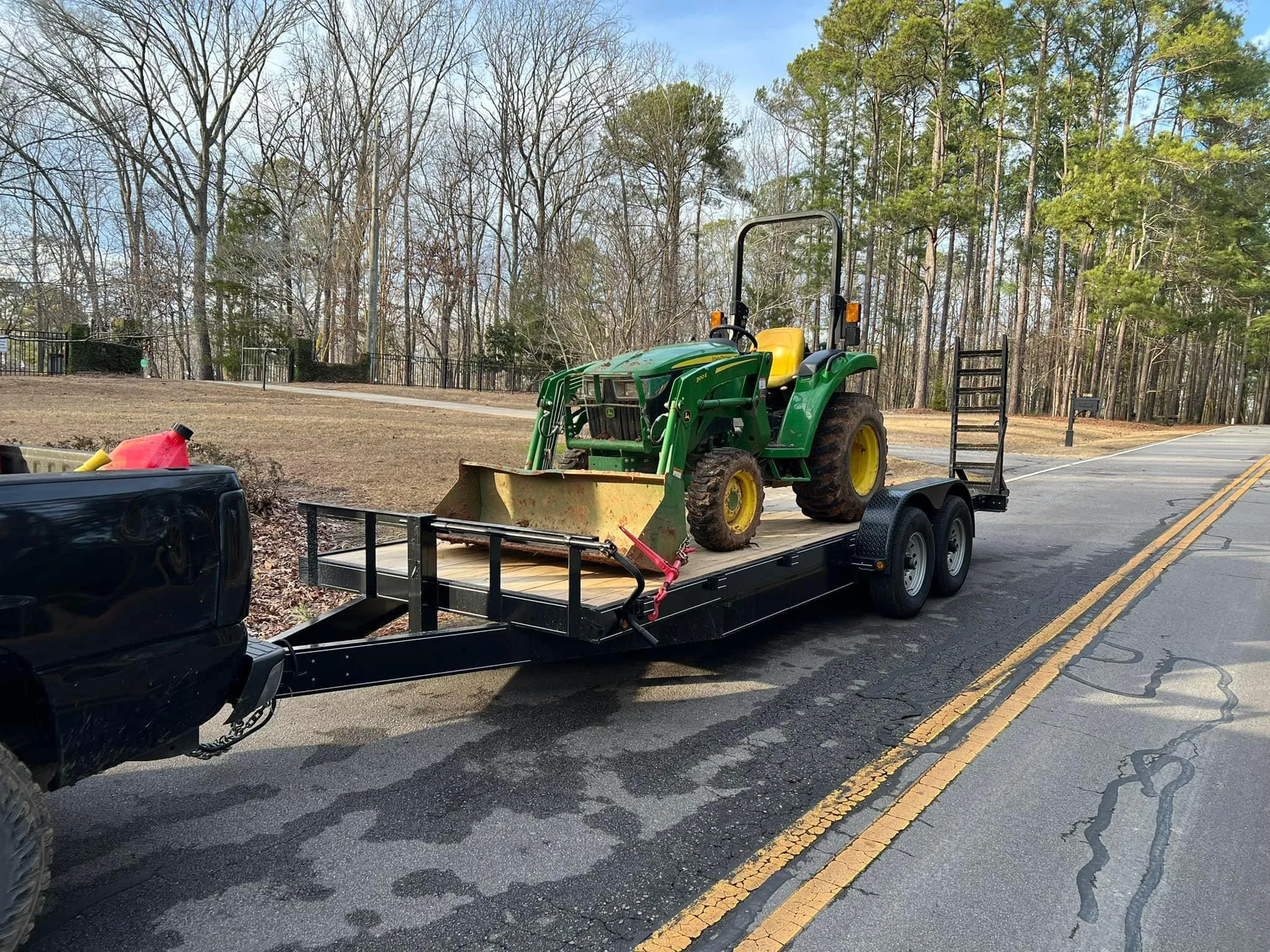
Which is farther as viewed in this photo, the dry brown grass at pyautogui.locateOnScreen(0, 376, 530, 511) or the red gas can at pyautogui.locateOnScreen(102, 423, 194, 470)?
the dry brown grass at pyautogui.locateOnScreen(0, 376, 530, 511)

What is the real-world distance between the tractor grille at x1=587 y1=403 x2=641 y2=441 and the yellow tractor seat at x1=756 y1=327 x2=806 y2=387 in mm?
1671

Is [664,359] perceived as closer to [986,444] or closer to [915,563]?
[915,563]

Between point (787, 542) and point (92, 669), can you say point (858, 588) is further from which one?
point (92, 669)

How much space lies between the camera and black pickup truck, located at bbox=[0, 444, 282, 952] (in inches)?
88.9

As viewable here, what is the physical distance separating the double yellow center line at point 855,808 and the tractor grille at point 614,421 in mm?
2605

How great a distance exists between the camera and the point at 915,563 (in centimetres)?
661

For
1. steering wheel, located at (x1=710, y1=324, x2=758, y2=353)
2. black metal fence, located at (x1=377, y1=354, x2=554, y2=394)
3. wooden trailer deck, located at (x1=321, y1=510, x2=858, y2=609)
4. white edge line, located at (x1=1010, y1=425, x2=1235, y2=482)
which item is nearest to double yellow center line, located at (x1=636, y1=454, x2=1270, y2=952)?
wooden trailer deck, located at (x1=321, y1=510, x2=858, y2=609)

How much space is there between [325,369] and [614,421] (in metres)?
28.7

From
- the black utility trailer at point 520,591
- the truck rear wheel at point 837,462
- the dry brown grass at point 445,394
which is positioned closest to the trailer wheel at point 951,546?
the truck rear wheel at point 837,462

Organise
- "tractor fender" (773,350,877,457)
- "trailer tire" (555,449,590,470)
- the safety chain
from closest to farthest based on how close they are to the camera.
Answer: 1. the safety chain
2. "trailer tire" (555,449,590,470)
3. "tractor fender" (773,350,877,457)

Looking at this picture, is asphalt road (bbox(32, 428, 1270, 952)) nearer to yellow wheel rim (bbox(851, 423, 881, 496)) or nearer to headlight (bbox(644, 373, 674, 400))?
headlight (bbox(644, 373, 674, 400))

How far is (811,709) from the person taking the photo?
4.62 m

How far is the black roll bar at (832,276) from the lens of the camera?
7055 mm

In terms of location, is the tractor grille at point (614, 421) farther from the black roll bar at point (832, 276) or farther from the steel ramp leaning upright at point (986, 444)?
the steel ramp leaning upright at point (986, 444)
